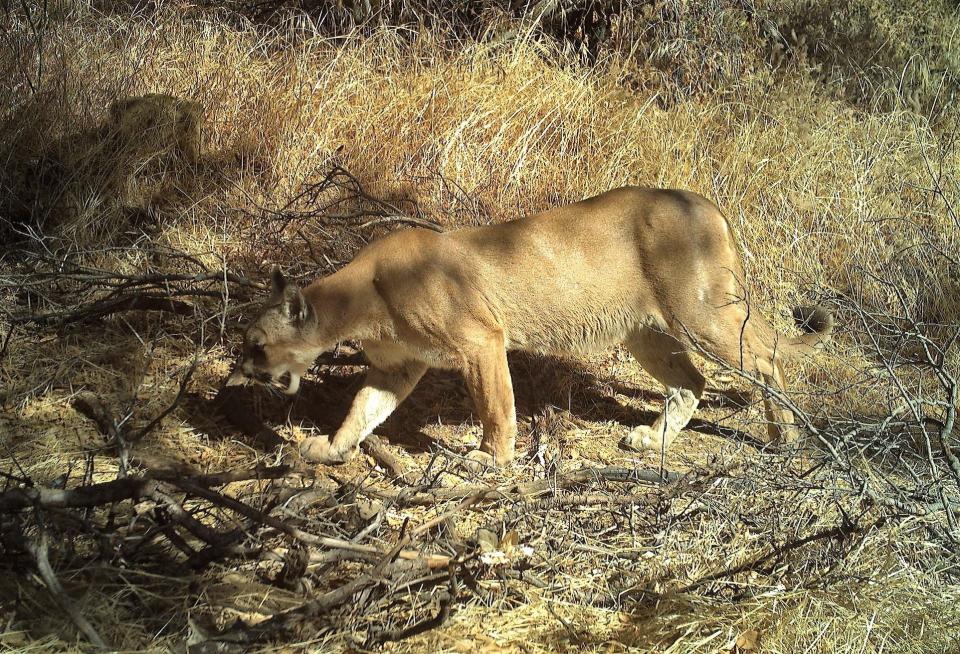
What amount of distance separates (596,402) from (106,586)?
372 centimetres

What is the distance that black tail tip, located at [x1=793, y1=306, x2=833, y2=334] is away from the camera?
5.44m

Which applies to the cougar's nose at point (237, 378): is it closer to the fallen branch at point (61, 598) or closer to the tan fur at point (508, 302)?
the tan fur at point (508, 302)

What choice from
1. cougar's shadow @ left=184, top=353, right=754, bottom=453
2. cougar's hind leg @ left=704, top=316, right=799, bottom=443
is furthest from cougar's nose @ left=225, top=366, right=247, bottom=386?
cougar's hind leg @ left=704, top=316, right=799, bottom=443

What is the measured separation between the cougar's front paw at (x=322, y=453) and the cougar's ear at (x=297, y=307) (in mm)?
724

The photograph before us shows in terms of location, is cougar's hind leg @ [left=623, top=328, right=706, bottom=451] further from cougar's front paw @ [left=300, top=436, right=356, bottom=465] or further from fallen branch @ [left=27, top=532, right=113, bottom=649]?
fallen branch @ [left=27, top=532, right=113, bottom=649]

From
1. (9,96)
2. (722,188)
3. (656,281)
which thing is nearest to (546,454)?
(656,281)

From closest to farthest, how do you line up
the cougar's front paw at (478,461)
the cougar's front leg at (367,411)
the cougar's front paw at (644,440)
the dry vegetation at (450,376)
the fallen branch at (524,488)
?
the dry vegetation at (450,376), the fallen branch at (524,488), the cougar's front paw at (478,461), the cougar's front leg at (367,411), the cougar's front paw at (644,440)

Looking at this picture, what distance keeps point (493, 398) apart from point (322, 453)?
1.08 metres

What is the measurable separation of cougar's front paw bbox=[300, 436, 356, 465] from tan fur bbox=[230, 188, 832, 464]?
0.04ft

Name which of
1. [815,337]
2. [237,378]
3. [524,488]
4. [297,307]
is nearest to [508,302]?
[297,307]

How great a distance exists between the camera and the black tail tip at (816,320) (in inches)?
214

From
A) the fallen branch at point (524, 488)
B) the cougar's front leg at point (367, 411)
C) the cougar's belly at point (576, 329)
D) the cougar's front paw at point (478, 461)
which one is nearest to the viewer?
the fallen branch at point (524, 488)

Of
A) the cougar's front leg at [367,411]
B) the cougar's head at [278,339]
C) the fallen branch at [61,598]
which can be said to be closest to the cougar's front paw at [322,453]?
the cougar's front leg at [367,411]

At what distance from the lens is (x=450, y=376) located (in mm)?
6289
